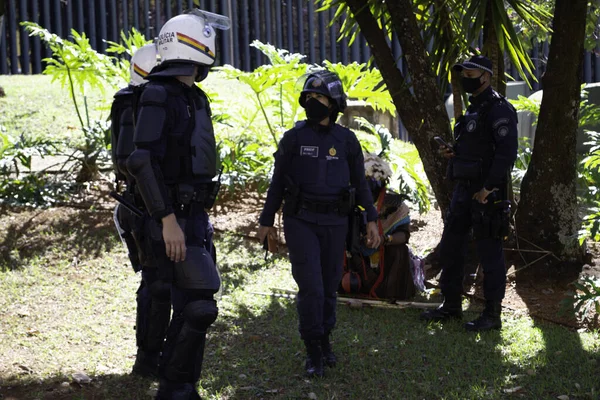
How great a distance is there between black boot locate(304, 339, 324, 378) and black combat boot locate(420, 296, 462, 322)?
Result: 1332 millimetres

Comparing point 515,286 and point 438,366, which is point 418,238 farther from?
point 438,366

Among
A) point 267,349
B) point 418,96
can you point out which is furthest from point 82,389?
point 418,96

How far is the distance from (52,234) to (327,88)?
4523mm

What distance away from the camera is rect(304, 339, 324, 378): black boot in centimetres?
493

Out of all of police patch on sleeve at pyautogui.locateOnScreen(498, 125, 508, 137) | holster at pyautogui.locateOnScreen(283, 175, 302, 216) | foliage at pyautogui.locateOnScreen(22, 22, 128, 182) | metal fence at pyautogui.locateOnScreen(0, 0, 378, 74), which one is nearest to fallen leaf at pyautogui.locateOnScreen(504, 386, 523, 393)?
holster at pyautogui.locateOnScreen(283, 175, 302, 216)

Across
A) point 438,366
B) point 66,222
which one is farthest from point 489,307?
point 66,222

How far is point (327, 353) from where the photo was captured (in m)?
5.14

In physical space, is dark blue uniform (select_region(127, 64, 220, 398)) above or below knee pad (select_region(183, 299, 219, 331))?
above

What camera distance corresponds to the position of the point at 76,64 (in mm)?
9438

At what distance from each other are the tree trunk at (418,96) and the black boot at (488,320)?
1414 millimetres

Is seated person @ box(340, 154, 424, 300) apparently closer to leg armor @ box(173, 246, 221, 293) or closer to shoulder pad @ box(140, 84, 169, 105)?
leg armor @ box(173, 246, 221, 293)

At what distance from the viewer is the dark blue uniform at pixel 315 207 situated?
488cm

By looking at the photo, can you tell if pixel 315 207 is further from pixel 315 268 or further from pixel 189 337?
pixel 189 337

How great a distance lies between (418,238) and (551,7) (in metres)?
2.93
